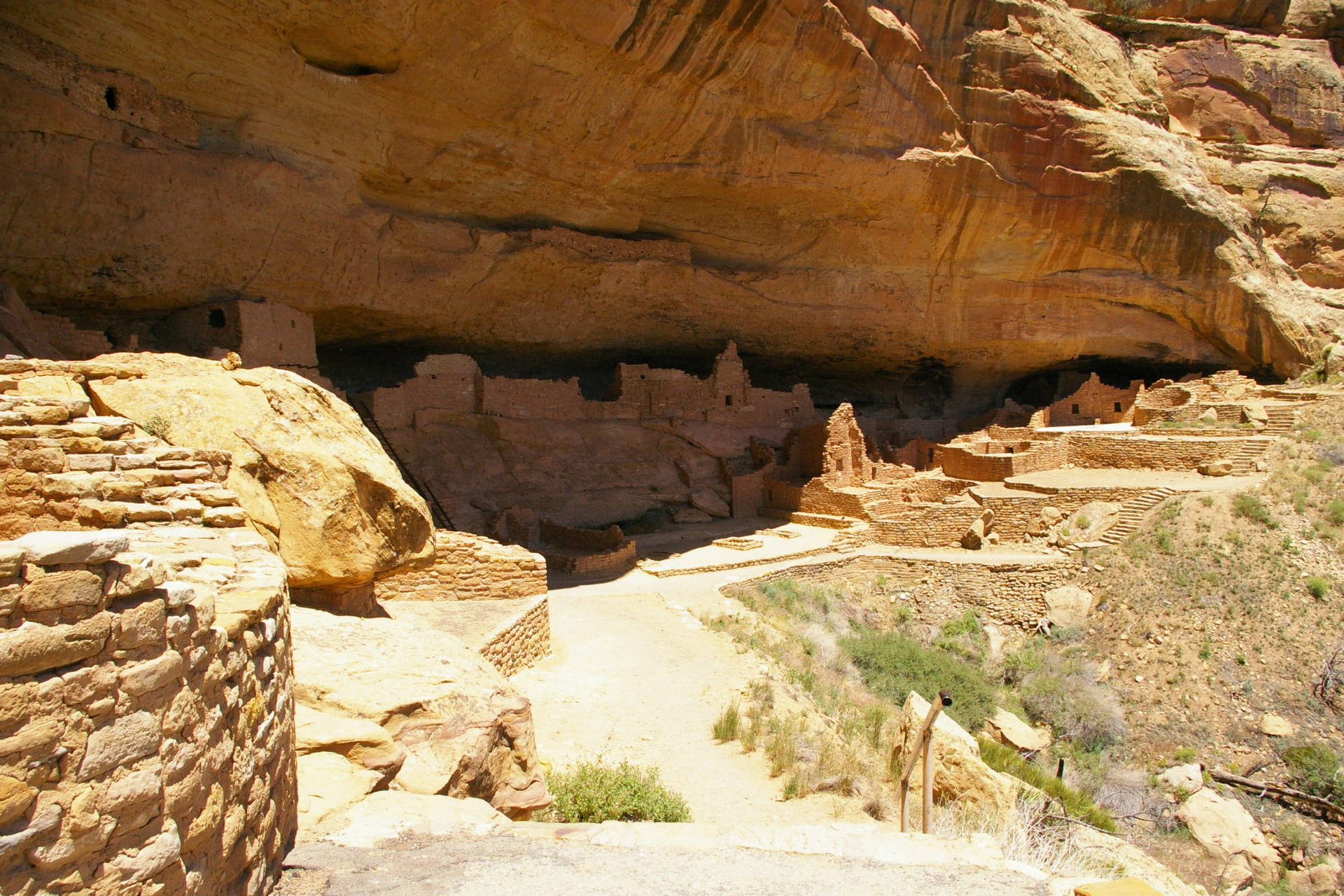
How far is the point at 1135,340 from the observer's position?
21906 mm

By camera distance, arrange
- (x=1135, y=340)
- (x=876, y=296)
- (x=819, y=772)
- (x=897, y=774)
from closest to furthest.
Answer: (x=819, y=772) < (x=897, y=774) < (x=876, y=296) < (x=1135, y=340)

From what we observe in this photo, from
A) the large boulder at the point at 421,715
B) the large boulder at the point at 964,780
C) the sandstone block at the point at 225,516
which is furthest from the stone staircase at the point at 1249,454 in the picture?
A: the sandstone block at the point at 225,516

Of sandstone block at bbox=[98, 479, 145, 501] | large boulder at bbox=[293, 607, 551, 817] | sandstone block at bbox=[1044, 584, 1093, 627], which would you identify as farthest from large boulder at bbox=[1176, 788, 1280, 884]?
sandstone block at bbox=[98, 479, 145, 501]

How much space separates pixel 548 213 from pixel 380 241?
3424mm

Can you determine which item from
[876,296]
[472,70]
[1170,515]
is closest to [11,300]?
[472,70]

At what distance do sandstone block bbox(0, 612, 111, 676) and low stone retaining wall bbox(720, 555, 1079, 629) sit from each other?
12.6 metres

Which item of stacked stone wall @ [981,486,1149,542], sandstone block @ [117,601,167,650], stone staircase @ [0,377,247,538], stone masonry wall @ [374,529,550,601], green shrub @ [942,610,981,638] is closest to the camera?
sandstone block @ [117,601,167,650]

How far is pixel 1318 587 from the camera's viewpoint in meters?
12.7

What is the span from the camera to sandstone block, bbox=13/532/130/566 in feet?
7.01

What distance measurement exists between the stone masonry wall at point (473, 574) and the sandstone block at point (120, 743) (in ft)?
24.4

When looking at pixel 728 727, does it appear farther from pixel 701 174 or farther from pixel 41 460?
pixel 701 174

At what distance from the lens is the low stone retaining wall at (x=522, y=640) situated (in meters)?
8.10

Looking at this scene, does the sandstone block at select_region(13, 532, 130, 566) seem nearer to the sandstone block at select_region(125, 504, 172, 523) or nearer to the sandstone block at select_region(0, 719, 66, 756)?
the sandstone block at select_region(0, 719, 66, 756)

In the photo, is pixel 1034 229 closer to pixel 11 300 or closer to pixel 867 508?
pixel 867 508
